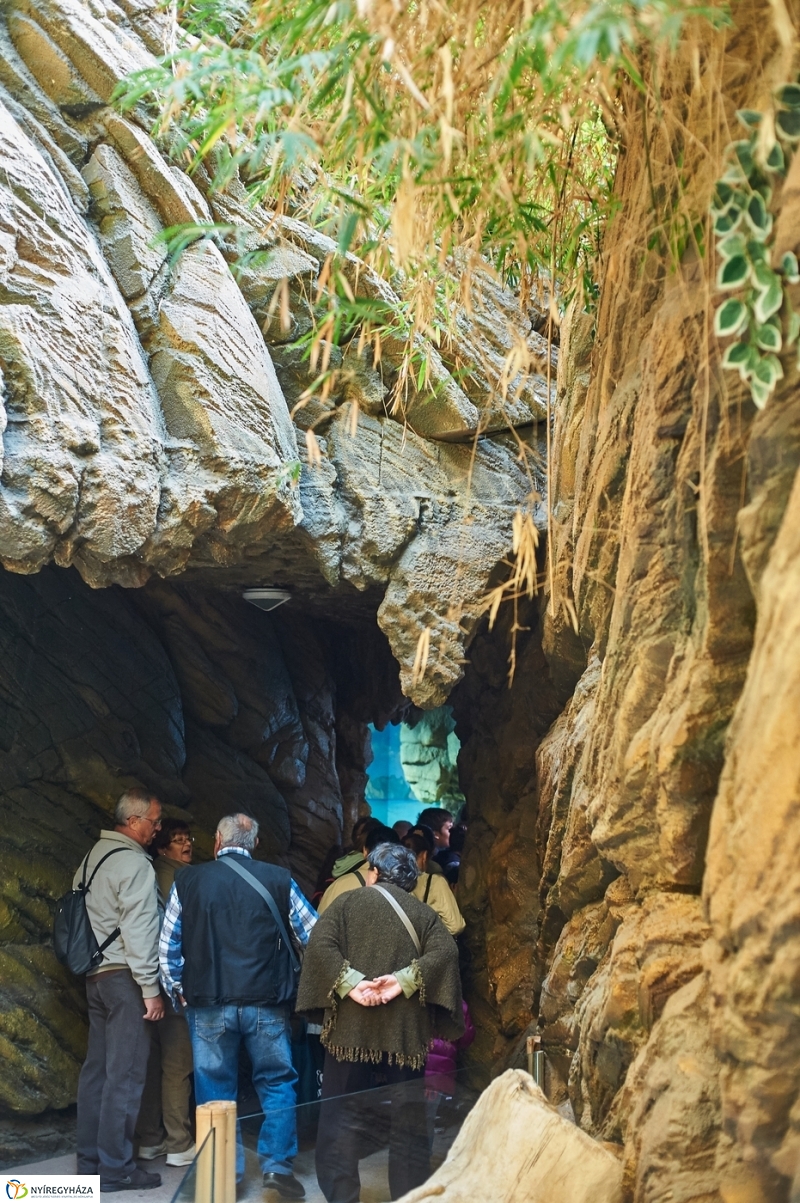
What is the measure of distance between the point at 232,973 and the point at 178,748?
3.15 meters

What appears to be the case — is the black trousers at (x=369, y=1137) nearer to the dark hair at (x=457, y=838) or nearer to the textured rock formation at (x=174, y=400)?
the textured rock formation at (x=174, y=400)

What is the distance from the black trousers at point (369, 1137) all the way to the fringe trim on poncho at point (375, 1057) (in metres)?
0.63

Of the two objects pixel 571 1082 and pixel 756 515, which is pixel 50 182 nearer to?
pixel 756 515

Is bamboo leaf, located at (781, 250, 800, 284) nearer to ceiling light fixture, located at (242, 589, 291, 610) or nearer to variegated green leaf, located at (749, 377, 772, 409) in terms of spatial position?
variegated green leaf, located at (749, 377, 772, 409)

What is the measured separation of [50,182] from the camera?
15.4ft

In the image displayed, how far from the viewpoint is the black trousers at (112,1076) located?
5117 millimetres

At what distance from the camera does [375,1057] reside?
4.29 m

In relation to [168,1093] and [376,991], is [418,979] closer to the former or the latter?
[376,991]

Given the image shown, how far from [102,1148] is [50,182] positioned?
456 cm

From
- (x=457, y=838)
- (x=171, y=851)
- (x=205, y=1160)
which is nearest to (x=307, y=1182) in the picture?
(x=205, y=1160)

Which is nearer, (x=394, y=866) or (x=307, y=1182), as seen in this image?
(x=307, y=1182)

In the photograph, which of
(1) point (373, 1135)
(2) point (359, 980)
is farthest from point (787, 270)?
(2) point (359, 980)

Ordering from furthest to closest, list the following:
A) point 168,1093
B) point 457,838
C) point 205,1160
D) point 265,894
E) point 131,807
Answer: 1. point 457,838
2. point 168,1093
3. point 131,807
4. point 265,894
5. point 205,1160

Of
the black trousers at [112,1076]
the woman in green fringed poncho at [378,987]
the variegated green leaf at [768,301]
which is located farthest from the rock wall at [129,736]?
the variegated green leaf at [768,301]
